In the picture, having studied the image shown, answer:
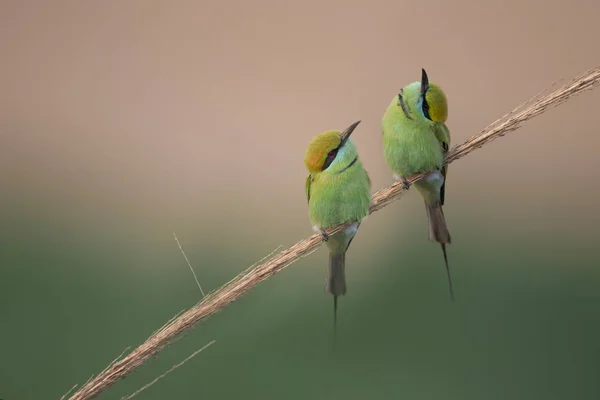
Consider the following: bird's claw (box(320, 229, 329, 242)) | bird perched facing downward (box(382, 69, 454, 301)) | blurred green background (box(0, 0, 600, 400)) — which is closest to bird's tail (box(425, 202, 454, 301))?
bird perched facing downward (box(382, 69, 454, 301))

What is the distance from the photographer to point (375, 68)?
2.36m

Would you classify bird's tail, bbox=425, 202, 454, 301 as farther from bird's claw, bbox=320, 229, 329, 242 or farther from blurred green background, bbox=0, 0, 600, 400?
bird's claw, bbox=320, 229, 329, 242

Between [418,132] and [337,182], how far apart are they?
0.28m

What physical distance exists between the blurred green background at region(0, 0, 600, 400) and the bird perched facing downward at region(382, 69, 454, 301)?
0.33 metres

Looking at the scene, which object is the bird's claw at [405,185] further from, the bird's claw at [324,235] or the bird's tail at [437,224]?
the bird's claw at [324,235]

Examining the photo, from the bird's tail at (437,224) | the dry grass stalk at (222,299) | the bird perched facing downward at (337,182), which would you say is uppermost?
the bird perched facing downward at (337,182)

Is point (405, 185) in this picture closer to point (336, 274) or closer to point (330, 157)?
point (330, 157)

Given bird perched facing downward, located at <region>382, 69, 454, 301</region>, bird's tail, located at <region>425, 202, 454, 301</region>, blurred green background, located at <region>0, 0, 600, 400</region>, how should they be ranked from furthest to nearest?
blurred green background, located at <region>0, 0, 600, 400</region> < bird's tail, located at <region>425, 202, 454, 301</region> < bird perched facing downward, located at <region>382, 69, 454, 301</region>

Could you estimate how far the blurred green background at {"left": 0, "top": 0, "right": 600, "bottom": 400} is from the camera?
2260 millimetres

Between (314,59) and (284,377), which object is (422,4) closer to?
(314,59)

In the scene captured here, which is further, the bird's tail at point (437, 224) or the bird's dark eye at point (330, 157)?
the bird's tail at point (437, 224)

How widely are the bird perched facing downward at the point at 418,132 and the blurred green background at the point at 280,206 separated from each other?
0.33 meters

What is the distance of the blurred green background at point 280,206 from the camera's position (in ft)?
7.41

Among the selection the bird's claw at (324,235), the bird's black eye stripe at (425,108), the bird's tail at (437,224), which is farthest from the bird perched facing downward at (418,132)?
the bird's claw at (324,235)
